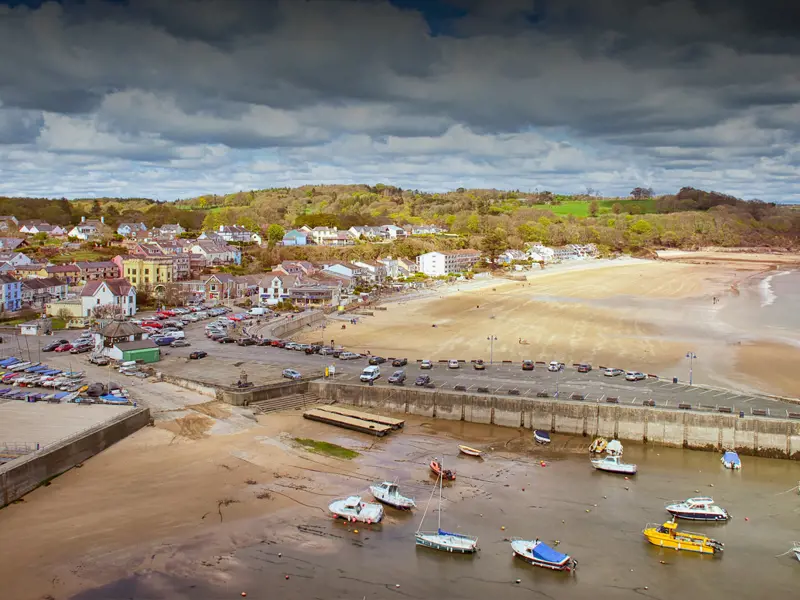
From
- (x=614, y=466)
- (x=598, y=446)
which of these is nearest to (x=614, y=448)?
(x=598, y=446)

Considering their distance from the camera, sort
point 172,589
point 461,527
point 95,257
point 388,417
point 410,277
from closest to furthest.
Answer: point 172,589, point 461,527, point 388,417, point 95,257, point 410,277

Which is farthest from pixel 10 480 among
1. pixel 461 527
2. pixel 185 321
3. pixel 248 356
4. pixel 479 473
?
pixel 185 321

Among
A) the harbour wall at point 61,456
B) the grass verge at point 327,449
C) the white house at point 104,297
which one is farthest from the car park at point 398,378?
the white house at point 104,297

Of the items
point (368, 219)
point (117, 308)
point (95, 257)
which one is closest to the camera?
point (117, 308)

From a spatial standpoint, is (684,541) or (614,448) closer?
(684,541)

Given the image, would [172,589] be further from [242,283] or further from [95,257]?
[95,257]

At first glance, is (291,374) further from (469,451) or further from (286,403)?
(469,451)
